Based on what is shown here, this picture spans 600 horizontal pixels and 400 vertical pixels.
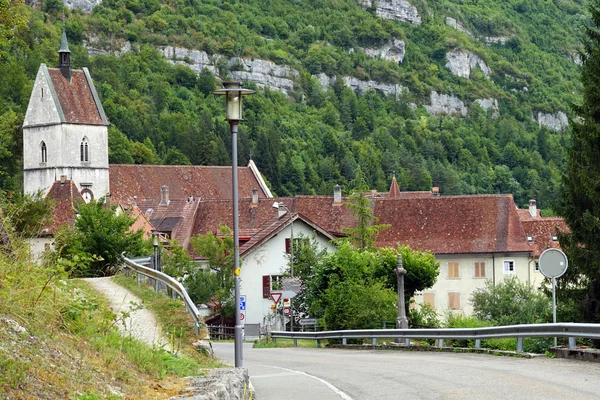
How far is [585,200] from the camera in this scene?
103ft

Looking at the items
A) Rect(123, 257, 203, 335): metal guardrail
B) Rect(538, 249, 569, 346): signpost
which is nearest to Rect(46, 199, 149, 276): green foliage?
Rect(123, 257, 203, 335): metal guardrail

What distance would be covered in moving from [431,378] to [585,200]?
46.7 feet

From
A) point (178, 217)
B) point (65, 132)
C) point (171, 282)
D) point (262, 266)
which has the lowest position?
point (171, 282)

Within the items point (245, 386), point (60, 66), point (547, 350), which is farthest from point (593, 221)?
point (60, 66)

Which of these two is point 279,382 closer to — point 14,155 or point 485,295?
point 485,295

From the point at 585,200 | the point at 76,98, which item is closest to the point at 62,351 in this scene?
the point at 585,200

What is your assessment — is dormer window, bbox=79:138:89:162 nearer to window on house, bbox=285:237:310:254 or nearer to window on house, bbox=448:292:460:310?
window on house, bbox=448:292:460:310

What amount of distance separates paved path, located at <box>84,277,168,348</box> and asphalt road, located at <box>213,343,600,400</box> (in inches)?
73.1

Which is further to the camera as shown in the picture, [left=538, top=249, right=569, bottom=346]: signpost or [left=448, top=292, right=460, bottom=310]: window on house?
[left=448, top=292, right=460, bottom=310]: window on house

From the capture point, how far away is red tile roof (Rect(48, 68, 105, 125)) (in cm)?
10588

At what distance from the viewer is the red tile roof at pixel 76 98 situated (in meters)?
106

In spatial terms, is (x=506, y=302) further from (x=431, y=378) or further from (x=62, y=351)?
(x=62, y=351)

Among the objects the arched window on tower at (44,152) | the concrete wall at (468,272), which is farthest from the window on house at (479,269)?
the arched window on tower at (44,152)

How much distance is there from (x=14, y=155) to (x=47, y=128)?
12.4 m
